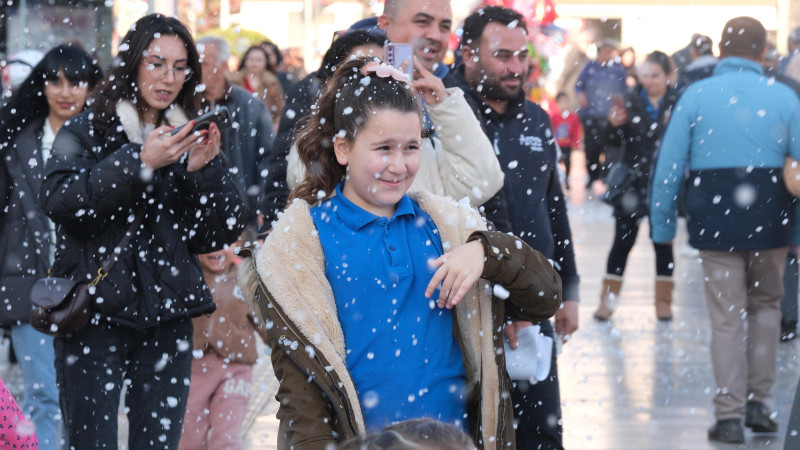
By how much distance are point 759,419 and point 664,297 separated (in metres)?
3.31

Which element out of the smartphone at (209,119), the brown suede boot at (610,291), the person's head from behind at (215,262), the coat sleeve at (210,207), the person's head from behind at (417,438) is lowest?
the brown suede boot at (610,291)

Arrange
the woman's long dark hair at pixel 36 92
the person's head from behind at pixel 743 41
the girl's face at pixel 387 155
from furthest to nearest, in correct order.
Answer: the person's head from behind at pixel 743 41, the woman's long dark hair at pixel 36 92, the girl's face at pixel 387 155

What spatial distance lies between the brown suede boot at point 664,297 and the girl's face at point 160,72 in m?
6.21

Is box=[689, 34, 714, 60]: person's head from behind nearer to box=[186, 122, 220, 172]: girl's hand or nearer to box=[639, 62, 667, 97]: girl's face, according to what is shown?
box=[639, 62, 667, 97]: girl's face

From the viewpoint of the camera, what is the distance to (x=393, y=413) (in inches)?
120

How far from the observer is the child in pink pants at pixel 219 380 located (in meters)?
5.44

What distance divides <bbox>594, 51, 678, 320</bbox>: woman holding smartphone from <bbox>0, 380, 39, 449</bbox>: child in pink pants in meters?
7.42

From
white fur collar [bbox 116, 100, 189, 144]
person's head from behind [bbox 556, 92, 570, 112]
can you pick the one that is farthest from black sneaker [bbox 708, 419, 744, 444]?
person's head from behind [bbox 556, 92, 570, 112]

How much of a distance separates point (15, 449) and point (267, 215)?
76.1 inches

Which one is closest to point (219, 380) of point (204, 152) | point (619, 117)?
point (204, 152)

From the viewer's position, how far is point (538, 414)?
15.1 feet

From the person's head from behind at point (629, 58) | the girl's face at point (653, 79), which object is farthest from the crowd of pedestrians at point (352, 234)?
the person's head from behind at point (629, 58)

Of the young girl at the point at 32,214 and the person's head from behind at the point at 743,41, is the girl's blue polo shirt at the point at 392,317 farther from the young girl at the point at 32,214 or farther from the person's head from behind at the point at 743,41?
the person's head from behind at the point at 743,41

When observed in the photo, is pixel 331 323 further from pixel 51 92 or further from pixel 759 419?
pixel 759 419
